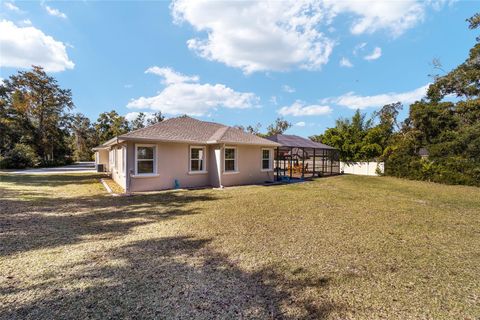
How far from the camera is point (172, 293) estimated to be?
120 inches

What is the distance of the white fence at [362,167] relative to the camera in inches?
840

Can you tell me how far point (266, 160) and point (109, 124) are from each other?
1553 inches

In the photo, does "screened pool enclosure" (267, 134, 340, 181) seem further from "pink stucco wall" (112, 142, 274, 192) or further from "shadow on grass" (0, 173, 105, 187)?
"shadow on grass" (0, 173, 105, 187)

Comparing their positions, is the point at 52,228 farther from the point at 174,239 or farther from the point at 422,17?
the point at 422,17

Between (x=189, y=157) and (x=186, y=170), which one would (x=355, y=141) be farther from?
(x=186, y=170)

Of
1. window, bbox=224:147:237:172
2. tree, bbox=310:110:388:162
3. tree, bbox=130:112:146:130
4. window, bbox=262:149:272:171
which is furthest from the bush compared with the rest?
tree, bbox=310:110:388:162

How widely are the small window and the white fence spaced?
19.5 m

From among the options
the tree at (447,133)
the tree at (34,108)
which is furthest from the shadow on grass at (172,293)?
the tree at (34,108)

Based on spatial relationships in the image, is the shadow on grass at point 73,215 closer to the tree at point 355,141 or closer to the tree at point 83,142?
the tree at point 355,141

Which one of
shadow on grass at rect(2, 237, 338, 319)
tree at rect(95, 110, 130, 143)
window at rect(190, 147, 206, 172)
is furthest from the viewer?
tree at rect(95, 110, 130, 143)

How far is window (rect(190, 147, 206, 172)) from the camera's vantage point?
497 inches

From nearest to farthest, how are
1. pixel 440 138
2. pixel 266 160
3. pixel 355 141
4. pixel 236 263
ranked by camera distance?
1. pixel 236 263
2. pixel 266 160
3. pixel 440 138
4. pixel 355 141

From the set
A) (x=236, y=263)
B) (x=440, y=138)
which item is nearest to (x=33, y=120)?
(x=236, y=263)

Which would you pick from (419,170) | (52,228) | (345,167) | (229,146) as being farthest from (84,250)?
(345,167)
